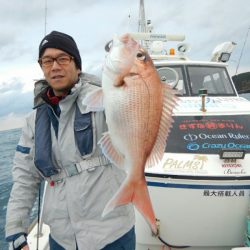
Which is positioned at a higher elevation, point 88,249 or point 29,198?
point 29,198

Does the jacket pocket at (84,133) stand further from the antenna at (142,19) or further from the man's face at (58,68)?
the antenna at (142,19)

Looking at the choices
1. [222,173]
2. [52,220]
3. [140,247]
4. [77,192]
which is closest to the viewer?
[77,192]

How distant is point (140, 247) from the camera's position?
453 cm

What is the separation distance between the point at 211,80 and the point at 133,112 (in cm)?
517

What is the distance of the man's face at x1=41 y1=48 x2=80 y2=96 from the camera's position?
2.37 meters

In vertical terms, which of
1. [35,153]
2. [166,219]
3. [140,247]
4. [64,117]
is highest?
[64,117]

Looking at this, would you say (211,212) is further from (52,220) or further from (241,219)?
(52,220)

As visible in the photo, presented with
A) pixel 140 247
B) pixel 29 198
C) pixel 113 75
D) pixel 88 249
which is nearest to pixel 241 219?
pixel 140 247

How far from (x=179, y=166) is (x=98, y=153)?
6.06 feet

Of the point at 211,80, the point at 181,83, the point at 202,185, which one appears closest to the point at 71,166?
the point at 202,185

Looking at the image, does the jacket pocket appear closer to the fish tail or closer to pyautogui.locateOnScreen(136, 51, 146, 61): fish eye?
the fish tail

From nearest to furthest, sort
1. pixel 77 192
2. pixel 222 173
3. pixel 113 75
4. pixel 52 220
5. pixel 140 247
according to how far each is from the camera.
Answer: pixel 113 75 → pixel 77 192 → pixel 52 220 → pixel 222 173 → pixel 140 247

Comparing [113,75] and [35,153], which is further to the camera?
[35,153]

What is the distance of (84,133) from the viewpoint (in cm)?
237
